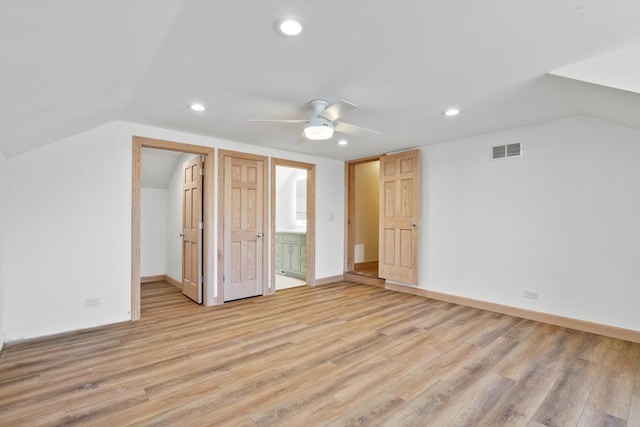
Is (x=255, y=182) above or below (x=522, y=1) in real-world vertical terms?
below

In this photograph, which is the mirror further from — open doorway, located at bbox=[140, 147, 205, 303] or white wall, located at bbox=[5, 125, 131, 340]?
white wall, located at bbox=[5, 125, 131, 340]

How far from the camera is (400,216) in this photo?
486 centimetres

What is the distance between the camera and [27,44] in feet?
4.28

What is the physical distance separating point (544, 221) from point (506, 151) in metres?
0.99

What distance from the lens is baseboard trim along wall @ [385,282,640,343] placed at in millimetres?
2972

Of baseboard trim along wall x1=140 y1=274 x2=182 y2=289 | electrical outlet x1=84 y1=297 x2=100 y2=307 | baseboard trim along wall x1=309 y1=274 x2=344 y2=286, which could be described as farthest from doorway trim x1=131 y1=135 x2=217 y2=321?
baseboard trim along wall x1=309 y1=274 x2=344 y2=286

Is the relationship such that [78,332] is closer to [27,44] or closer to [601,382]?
[27,44]

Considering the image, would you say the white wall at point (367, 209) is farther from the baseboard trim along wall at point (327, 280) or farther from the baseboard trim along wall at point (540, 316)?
the baseboard trim along wall at point (540, 316)

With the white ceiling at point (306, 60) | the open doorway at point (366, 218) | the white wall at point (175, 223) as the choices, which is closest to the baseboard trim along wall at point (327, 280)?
the open doorway at point (366, 218)

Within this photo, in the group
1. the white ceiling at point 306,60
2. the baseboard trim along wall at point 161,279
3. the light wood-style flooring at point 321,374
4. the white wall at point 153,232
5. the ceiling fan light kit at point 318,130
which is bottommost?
the light wood-style flooring at point 321,374

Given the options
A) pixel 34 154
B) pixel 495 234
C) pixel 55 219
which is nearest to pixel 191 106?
pixel 34 154

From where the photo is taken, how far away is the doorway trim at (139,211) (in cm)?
344

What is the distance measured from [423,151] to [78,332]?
5.03 meters

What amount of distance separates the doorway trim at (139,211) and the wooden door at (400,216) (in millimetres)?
2798
